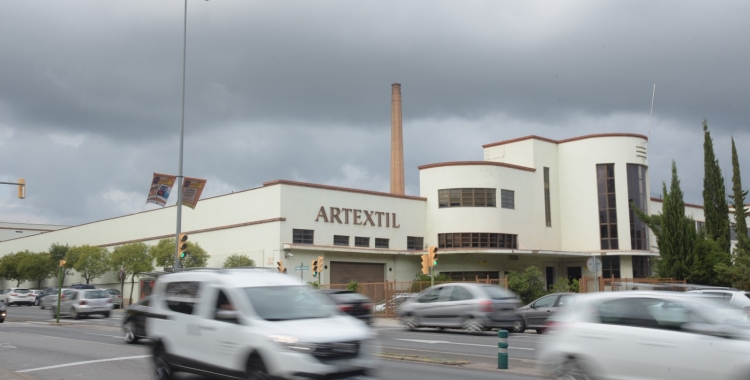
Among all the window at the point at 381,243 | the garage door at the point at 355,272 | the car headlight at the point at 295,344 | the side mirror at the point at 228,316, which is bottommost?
the car headlight at the point at 295,344

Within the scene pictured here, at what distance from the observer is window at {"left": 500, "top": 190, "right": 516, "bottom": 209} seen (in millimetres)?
49688

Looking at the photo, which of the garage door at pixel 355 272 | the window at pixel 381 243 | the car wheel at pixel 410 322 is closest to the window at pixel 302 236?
the garage door at pixel 355 272

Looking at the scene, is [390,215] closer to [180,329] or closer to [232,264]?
[232,264]

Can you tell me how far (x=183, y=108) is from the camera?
28328 millimetres

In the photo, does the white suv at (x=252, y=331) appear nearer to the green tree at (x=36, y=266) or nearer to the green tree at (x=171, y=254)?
the green tree at (x=171, y=254)

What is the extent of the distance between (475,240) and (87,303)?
2569cm

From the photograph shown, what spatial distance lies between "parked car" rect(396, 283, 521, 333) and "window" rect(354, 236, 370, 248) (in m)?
23.0

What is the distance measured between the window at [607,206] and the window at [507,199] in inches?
269

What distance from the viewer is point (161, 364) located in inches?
429

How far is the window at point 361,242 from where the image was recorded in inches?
1849

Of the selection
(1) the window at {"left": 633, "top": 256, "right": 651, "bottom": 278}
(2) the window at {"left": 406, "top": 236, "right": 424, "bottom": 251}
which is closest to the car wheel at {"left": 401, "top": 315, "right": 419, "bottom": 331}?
(2) the window at {"left": 406, "top": 236, "right": 424, "bottom": 251}

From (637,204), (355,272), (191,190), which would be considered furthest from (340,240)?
(637,204)

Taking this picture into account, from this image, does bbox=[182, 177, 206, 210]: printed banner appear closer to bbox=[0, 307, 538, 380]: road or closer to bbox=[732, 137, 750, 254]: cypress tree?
bbox=[0, 307, 538, 380]: road

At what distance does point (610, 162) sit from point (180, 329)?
46.1 metres
